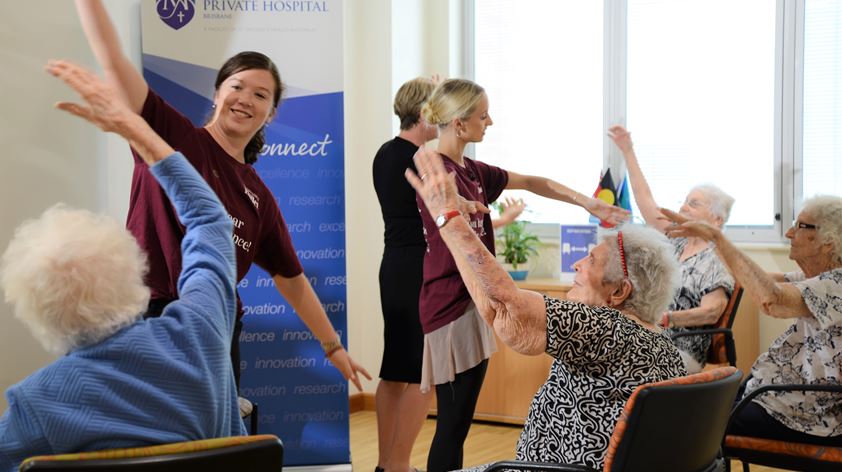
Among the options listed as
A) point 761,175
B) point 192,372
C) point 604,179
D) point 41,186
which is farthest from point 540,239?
point 192,372

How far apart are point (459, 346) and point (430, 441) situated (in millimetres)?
2033

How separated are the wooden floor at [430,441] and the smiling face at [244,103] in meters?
2.17

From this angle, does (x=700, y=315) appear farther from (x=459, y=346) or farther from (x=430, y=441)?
(x=430, y=441)

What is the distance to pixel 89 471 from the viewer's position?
4.39ft

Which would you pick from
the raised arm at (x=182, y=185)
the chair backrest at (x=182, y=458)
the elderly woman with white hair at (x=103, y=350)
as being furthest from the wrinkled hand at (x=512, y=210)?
the chair backrest at (x=182, y=458)

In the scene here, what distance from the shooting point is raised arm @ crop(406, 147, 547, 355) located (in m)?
2.07

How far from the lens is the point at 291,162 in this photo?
4012mm

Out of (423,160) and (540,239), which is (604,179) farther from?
(423,160)

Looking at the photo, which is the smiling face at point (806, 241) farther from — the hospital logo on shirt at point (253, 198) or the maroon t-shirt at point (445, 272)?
the hospital logo on shirt at point (253, 198)

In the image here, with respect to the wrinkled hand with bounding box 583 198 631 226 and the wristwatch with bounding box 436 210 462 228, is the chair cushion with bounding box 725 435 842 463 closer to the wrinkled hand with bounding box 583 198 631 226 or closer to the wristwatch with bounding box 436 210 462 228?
the wrinkled hand with bounding box 583 198 631 226

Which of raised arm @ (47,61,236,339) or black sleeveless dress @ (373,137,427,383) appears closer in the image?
raised arm @ (47,61,236,339)

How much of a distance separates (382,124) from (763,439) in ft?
10.3

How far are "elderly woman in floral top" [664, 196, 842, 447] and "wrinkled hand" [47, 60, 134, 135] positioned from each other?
6.68 feet

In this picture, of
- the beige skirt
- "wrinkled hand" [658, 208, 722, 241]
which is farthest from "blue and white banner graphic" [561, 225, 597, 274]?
the beige skirt
